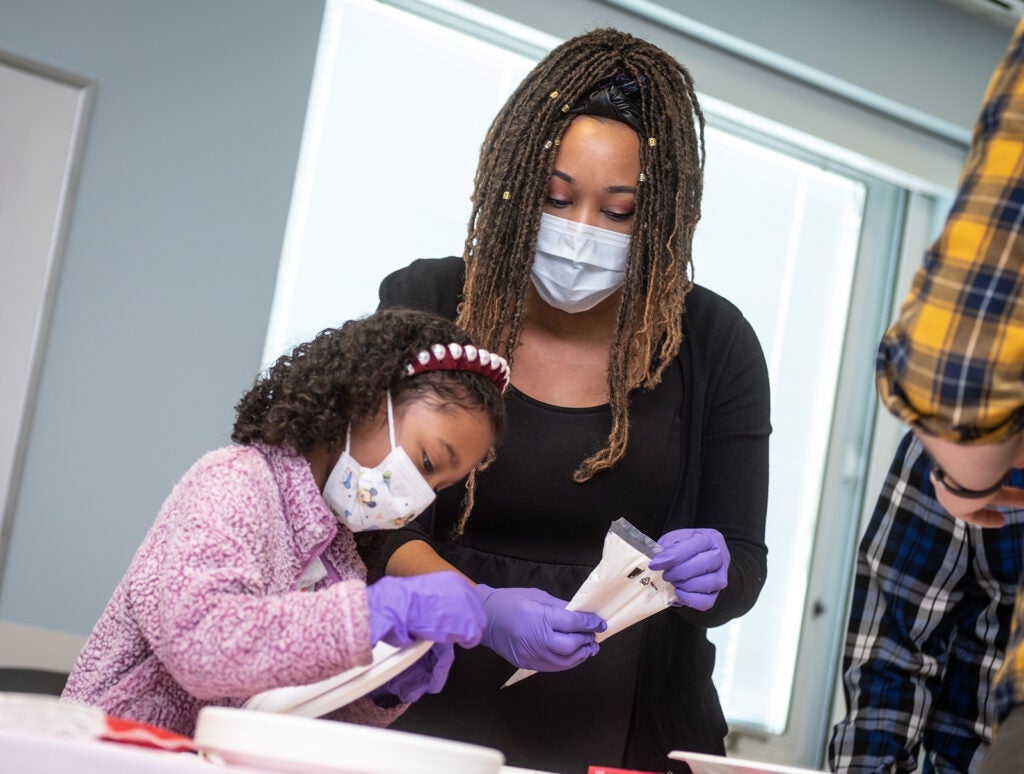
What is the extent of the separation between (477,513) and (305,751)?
0.84 meters

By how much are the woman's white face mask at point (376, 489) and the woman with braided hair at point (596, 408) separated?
0.17 metres

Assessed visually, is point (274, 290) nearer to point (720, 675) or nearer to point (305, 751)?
point (720, 675)

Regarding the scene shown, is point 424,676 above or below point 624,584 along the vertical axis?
below

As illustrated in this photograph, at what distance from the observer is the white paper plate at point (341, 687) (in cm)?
103

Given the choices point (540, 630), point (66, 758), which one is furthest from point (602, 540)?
point (66, 758)

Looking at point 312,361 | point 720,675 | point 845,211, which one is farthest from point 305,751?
point 845,211

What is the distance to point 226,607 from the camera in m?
1.01

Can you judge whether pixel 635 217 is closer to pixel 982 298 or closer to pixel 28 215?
pixel 982 298

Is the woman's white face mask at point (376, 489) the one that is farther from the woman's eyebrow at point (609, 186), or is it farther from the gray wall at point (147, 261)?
the gray wall at point (147, 261)

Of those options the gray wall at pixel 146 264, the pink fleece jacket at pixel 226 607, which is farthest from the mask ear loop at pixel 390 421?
the gray wall at pixel 146 264

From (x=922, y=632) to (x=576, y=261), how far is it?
703 mm

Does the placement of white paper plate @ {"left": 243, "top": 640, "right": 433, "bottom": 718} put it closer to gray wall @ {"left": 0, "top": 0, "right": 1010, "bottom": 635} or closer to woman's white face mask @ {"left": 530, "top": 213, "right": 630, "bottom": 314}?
woman's white face mask @ {"left": 530, "top": 213, "right": 630, "bottom": 314}

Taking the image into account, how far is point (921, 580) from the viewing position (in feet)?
5.01

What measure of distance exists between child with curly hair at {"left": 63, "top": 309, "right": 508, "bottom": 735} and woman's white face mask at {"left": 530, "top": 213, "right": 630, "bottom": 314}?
0.27 meters
